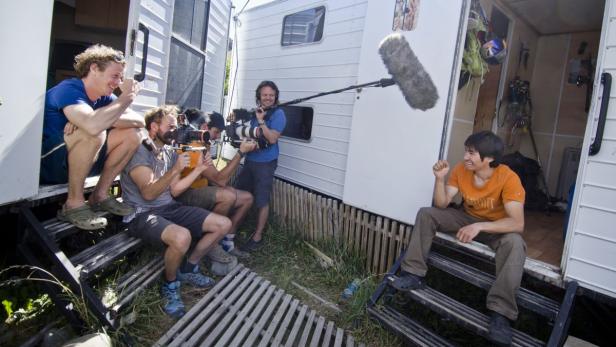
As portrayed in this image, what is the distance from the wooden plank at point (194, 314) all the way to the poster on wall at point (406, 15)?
8.74 ft

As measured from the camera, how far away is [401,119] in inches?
132

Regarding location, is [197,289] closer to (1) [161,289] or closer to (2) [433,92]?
(1) [161,289]

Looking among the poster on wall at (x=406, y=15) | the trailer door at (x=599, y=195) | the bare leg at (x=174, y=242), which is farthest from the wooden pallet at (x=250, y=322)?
the poster on wall at (x=406, y=15)

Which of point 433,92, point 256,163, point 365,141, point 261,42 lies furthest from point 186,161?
point 261,42

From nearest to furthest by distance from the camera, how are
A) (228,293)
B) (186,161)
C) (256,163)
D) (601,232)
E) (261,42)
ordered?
(601,232)
(186,161)
(228,293)
(256,163)
(261,42)

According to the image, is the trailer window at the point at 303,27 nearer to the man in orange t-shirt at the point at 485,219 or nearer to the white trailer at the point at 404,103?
the white trailer at the point at 404,103

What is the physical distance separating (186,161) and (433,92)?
210 cm

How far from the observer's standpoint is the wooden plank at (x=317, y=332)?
2623mm

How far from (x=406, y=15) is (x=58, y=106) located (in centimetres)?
287

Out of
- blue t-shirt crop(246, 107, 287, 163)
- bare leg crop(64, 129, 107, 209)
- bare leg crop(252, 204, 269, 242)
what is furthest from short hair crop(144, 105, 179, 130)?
bare leg crop(252, 204, 269, 242)

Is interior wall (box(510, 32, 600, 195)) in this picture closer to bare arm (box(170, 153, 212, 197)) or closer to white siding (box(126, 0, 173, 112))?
bare arm (box(170, 153, 212, 197))

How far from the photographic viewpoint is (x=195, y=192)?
137 inches

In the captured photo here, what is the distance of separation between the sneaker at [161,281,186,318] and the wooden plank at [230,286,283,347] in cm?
47

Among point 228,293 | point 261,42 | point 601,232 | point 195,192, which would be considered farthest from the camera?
point 261,42
